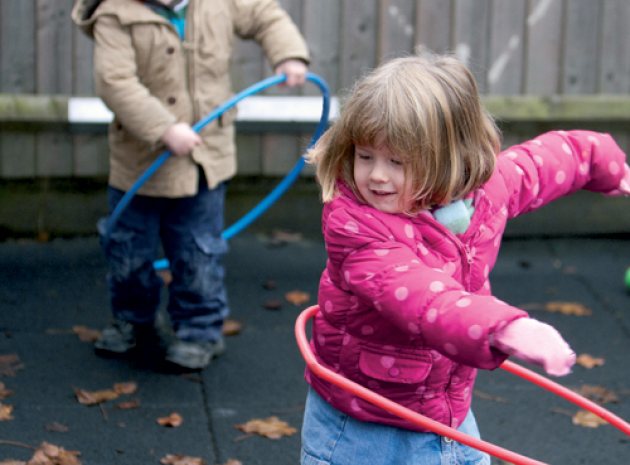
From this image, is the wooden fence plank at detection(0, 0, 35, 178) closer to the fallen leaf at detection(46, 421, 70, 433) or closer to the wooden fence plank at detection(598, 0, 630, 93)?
the fallen leaf at detection(46, 421, 70, 433)

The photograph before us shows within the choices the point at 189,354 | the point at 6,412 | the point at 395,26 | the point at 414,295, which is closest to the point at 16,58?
the point at 395,26

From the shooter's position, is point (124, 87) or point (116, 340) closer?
point (124, 87)

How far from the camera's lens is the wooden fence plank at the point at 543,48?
6.58m

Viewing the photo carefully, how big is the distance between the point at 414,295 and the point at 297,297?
10.9 feet

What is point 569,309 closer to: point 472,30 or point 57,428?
point 472,30

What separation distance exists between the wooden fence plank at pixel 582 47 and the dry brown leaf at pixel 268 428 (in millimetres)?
3121

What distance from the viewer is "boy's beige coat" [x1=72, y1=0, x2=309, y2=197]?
457 centimetres

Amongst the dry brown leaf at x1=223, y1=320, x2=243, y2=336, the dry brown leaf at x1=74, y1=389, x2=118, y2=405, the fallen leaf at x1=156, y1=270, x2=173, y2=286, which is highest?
the fallen leaf at x1=156, y1=270, x2=173, y2=286

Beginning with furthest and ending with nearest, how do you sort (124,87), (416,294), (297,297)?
(297,297)
(124,87)
(416,294)

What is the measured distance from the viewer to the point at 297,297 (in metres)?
5.82

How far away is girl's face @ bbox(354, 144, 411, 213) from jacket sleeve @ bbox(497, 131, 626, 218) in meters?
0.45

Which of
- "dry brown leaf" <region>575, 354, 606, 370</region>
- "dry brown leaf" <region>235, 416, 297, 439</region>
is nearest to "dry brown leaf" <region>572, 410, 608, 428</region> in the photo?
"dry brown leaf" <region>575, 354, 606, 370</region>

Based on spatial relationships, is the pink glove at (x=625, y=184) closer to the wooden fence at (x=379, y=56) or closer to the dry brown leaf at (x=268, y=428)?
the dry brown leaf at (x=268, y=428)

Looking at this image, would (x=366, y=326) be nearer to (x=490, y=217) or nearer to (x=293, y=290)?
(x=490, y=217)
